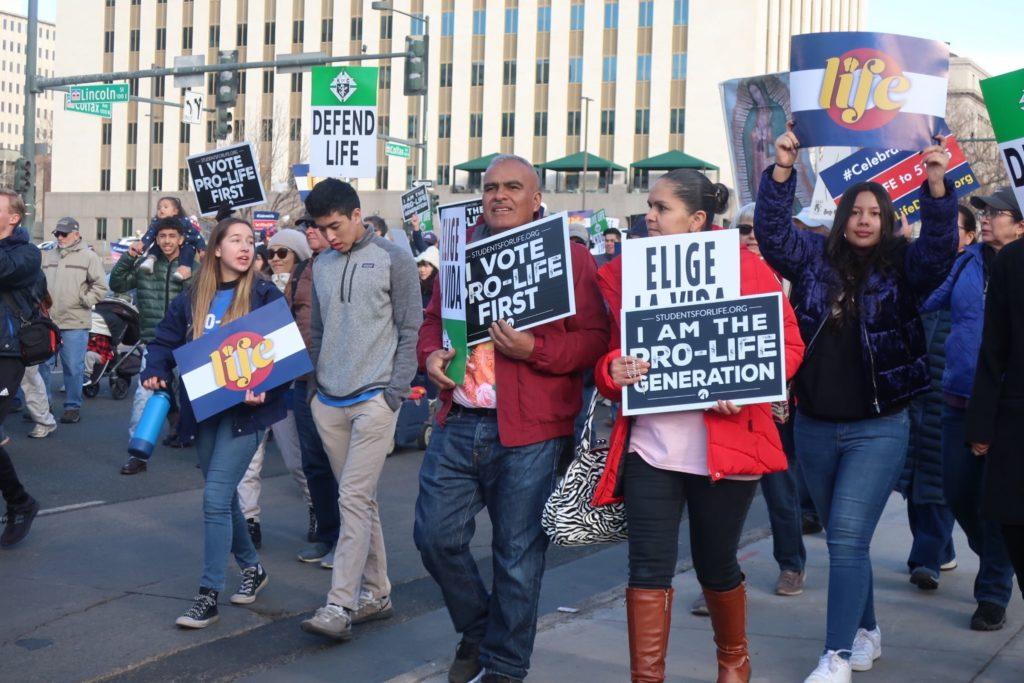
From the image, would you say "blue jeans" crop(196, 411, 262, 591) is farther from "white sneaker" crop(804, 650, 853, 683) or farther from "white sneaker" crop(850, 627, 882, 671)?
"white sneaker" crop(850, 627, 882, 671)

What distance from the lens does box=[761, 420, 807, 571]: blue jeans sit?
6.73 meters

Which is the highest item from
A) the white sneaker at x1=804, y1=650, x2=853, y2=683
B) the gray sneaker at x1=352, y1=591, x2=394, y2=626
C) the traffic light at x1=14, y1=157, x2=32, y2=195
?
the traffic light at x1=14, y1=157, x2=32, y2=195

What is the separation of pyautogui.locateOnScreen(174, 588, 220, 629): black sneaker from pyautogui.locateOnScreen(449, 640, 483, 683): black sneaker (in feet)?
5.01

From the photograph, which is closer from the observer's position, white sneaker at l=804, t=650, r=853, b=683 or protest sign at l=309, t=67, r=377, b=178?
white sneaker at l=804, t=650, r=853, b=683

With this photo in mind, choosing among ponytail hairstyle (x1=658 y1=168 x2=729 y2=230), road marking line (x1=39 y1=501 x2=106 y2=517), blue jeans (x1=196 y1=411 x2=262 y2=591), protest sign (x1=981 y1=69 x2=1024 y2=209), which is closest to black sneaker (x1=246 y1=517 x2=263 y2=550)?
road marking line (x1=39 y1=501 x2=106 y2=517)

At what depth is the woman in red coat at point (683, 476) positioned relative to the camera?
459 centimetres

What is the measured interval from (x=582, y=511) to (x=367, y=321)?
1939 millimetres

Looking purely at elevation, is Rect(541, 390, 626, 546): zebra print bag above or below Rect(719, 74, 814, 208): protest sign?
below

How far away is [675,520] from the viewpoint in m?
4.70

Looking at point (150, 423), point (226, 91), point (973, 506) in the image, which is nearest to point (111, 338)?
point (226, 91)

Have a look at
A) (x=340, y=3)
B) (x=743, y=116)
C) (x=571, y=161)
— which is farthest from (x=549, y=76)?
(x=743, y=116)

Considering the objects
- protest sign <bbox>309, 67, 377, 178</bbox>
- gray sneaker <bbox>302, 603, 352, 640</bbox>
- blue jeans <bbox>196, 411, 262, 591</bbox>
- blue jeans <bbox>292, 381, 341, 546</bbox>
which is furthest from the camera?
protest sign <bbox>309, 67, 377, 178</bbox>

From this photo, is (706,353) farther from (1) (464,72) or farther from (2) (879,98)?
(1) (464,72)

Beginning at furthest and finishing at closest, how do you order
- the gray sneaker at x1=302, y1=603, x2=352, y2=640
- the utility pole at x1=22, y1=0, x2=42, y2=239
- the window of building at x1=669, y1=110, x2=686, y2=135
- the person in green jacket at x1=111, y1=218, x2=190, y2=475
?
the window of building at x1=669, y1=110, x2=686, y2=135 → the utility pole at x1=22, y1=0, x2=42, y2=239 → the person in green jacket at x1=111, y1=218, x2=190, y2=475 → the gray sneaker at x1=302, y1=603, x2=352, y2=640
